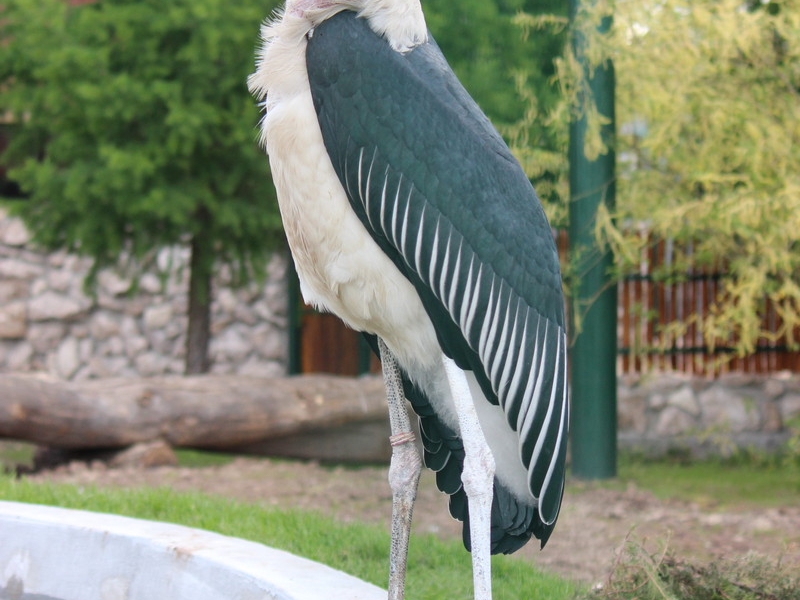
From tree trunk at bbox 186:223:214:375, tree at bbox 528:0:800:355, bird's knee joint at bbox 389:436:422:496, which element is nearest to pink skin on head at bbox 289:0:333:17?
bird's knee joint at bbox 389:436:422:496

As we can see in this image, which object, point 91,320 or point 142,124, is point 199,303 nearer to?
point 142,124

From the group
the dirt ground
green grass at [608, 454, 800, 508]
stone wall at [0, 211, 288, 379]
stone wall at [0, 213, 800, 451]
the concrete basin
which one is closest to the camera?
the concrete basin

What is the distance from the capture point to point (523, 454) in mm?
2496

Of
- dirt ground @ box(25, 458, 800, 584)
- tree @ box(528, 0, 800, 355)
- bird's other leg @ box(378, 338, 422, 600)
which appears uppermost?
tree @ box(528, 0, 800, 355)

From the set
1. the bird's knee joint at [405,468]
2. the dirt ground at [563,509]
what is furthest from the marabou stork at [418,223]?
the dirt ground at [563,509]

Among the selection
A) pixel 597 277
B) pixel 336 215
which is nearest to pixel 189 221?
pixel 597 277

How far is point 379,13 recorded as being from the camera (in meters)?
2.35

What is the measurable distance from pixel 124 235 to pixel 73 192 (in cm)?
63

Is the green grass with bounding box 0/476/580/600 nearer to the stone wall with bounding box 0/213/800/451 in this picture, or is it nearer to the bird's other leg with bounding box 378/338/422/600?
the bird's other leg with bounding box 378/338/422/600

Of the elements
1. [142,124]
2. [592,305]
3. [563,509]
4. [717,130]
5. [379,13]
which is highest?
[142,124]

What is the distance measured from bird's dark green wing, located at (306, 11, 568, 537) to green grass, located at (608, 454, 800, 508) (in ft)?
11.6

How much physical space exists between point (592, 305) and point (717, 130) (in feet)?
3.82

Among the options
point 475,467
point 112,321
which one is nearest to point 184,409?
point 112,321

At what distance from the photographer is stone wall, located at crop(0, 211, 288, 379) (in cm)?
963
